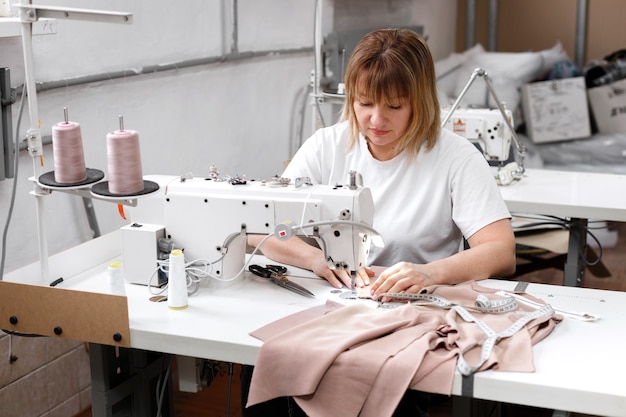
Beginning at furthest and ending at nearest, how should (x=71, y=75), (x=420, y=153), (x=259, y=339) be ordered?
(x=71, y=75) → (x=420, y=153) → (x=259, y=339)

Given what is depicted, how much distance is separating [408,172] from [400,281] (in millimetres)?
408

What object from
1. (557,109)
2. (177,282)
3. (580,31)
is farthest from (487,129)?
(580,31)

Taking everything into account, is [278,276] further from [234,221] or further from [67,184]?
[67,184]

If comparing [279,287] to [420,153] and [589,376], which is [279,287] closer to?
[420,153]

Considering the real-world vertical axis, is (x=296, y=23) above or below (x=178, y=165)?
above

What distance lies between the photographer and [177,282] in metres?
1.74

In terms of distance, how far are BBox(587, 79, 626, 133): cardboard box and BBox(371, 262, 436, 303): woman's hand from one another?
13.5 feet

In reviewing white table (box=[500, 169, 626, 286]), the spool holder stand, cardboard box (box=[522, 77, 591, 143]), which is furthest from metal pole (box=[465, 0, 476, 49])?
the spool holder stand

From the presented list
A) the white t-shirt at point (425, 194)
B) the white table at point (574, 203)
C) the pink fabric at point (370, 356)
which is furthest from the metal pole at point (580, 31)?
the pink fabric at point (370, 356)

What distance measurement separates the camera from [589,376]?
1.42m

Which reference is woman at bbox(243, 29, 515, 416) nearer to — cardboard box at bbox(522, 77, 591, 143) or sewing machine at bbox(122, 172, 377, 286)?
sewing machine at bbox(122, 172, 377, 286)

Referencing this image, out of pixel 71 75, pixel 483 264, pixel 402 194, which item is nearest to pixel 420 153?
pixel 402 194

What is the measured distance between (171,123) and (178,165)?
17 cm

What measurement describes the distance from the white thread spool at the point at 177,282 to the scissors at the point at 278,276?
9.5 inches
